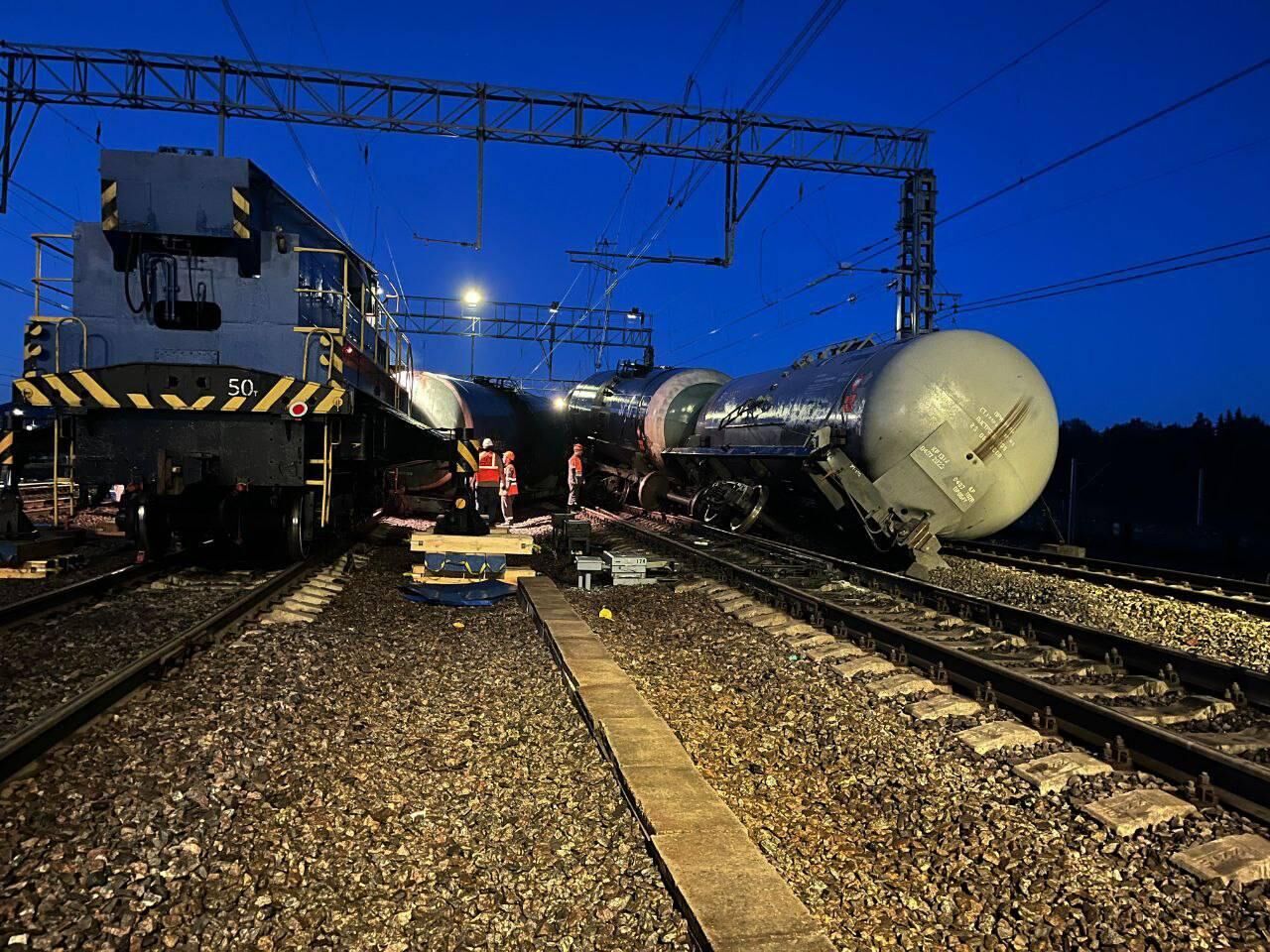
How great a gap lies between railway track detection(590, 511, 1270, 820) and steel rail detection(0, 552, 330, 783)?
188 inches

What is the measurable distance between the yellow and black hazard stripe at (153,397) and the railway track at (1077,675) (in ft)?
15.8

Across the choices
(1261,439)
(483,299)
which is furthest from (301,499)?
(1261,439)

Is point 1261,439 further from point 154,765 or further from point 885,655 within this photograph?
point 154,765

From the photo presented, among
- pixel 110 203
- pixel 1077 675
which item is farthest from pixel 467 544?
pixel 1077 675

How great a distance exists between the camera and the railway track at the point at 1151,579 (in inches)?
332

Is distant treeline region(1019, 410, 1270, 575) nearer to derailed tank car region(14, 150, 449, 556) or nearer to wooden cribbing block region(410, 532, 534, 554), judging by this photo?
wooden cribbing block region(410, 532, 534, 554)

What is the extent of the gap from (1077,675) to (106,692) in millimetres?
5754

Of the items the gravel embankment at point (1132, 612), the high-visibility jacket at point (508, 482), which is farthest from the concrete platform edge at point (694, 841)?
the high-visibility jacket at point (508, 482)

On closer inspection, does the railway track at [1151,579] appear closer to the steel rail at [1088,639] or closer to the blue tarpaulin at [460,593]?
the steel rail at [1088,639]

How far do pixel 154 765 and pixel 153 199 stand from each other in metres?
7.32

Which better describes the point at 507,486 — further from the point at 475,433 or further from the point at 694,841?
the point at 694,841

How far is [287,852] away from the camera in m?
2.97

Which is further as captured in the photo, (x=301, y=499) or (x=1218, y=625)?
(x=301, y=499)

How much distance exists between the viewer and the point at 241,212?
8828 mm
